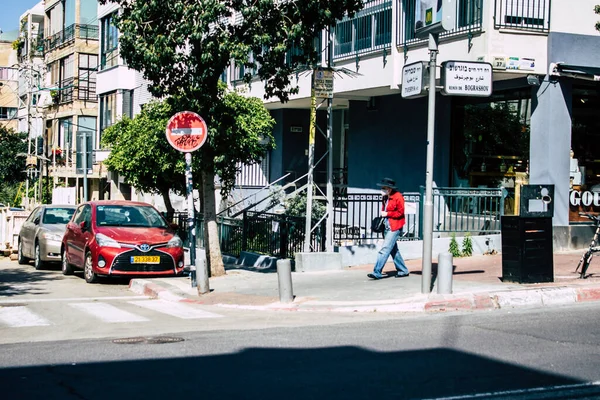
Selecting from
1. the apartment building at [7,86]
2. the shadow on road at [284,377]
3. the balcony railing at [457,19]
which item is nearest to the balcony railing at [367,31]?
the balcony railing at [457,19]

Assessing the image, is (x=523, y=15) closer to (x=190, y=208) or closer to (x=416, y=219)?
(x=416, y=219)

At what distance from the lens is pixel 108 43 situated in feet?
129

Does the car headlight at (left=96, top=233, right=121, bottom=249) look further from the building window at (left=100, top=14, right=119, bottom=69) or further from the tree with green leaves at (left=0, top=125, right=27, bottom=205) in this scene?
the tree with green leaves at (left=0, top=125, right=27, bottom=205)

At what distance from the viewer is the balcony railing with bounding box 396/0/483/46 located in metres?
16.8

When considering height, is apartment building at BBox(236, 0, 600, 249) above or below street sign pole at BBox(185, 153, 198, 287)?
above

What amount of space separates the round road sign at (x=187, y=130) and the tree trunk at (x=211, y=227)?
2001 millimetres

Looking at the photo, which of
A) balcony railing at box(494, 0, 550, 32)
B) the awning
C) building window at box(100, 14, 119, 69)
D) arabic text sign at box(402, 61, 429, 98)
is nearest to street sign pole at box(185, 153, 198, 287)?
arabic text sign at box(402, 61, 429, 98)

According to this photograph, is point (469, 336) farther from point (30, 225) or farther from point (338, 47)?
point (30, 225)

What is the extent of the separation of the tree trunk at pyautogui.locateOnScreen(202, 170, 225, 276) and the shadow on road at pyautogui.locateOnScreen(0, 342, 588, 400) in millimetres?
7974

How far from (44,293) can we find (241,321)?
18.2 feet

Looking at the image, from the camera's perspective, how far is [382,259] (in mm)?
14312

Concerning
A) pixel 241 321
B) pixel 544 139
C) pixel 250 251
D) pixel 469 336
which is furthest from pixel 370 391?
pixel 250 251

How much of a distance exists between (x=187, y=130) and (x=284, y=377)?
782 cm

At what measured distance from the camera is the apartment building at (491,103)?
16719 mm
